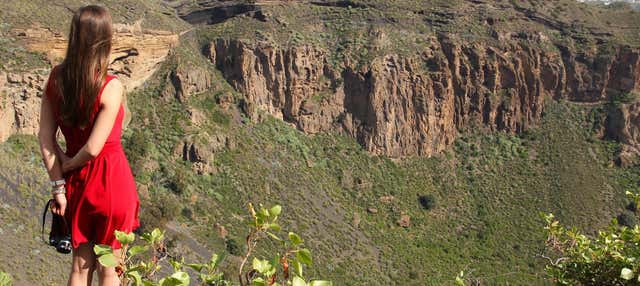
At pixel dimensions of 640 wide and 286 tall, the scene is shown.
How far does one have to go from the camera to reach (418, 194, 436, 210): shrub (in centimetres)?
4631

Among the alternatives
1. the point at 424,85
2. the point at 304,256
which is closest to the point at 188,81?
the point at 424,85

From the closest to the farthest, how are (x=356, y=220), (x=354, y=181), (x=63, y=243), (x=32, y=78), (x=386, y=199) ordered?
(x=63, y=243) → (x=32, y=78) → (x=356, y=220) → (x=386, y=199) → (x=354, y=181)

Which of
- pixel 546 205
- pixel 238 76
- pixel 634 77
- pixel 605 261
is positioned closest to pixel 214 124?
pixel 238 76

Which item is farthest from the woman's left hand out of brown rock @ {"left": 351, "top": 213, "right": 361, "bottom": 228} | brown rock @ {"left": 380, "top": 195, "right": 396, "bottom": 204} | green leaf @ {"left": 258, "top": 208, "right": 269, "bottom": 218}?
brown rock @ {"left": 380, "top": 195, "right": 396, "bottom": 204}

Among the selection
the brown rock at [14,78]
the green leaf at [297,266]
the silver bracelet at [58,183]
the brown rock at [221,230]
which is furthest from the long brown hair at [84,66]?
the brown rock at [221,230]

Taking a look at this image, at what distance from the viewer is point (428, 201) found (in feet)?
152

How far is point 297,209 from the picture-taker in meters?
39.4

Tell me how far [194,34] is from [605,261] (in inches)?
1839

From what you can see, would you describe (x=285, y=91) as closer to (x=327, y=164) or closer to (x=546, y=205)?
(x=327, y=164)

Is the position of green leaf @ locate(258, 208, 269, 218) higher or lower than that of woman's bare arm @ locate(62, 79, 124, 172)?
lower

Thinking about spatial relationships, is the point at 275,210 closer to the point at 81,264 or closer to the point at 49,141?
the point at 81,264

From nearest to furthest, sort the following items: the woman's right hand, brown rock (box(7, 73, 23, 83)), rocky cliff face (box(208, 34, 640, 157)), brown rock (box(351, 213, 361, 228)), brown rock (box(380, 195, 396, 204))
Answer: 1. the woman's right hand
2. brown rock (box(7, 73, 23, 83))
3. brown rock (box(351, 213, 361, 228))
4. brown rock (box(380, 195, 396, 204))
5. rocky cliff face (box(208, 34, 640, 157))

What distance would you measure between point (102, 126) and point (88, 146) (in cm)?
18

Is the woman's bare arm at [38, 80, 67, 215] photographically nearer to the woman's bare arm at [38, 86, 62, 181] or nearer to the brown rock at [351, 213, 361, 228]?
the woman's bare arm at [38, 86, 62, 181]
